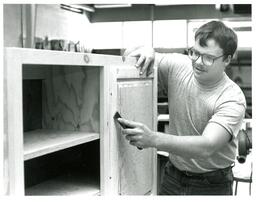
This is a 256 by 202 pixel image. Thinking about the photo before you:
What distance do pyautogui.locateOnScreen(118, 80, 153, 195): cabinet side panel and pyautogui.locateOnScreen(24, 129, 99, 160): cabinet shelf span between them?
0.13m

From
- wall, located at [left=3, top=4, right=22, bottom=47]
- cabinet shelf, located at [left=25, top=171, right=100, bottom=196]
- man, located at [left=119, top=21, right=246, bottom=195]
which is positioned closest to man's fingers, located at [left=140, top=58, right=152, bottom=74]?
man, located at [left=119, top=21, right=246, bottom=195]

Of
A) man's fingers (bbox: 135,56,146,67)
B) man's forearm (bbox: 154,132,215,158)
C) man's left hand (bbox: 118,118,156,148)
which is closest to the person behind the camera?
man's left hand (bbox: 118,118,156,148)

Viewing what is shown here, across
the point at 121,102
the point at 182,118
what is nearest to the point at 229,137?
the point at 182,118

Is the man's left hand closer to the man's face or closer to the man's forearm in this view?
the man's forearm

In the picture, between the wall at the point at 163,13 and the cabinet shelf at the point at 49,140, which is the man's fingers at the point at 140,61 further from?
the wall at the point at 163,13

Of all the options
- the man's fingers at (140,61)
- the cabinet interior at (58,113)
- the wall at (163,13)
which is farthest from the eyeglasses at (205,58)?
the wall at (163,13)

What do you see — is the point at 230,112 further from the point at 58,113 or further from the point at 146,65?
the point at 58,113

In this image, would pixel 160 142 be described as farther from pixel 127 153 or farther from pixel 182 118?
pixel 182 118

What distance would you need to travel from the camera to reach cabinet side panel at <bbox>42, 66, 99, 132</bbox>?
4.03 ft

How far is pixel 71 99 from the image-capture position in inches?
50.2

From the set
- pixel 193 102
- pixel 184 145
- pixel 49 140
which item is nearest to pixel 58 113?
pixel 49 140

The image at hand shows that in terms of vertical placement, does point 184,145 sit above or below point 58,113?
below

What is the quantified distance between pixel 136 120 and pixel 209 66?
377mm

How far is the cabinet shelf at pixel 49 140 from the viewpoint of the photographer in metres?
0.97
